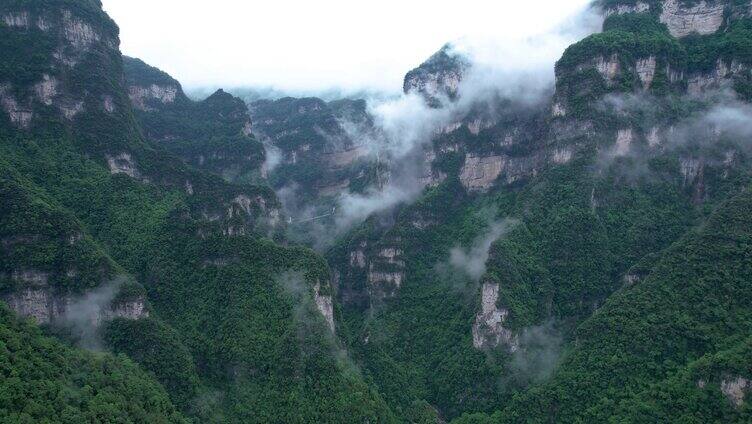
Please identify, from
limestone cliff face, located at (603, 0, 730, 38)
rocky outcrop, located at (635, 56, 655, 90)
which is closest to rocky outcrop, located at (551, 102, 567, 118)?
Answer: rocky outcrop, located at (635, 56, 655, 90)

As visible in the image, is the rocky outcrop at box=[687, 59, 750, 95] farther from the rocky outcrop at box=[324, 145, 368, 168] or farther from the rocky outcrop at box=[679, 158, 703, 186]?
the rocky outcrop at box=[324, 145, 368, 168]

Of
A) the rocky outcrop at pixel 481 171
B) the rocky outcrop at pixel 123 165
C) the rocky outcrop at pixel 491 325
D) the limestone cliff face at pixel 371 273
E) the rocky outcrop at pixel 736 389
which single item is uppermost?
the rocky outcrop at pixel 123 165

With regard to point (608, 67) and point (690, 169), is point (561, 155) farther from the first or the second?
point (690, 169)

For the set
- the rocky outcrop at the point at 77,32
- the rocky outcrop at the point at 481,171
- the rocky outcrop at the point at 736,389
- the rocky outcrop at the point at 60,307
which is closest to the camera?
the rocky outcrop at the point at 736,389

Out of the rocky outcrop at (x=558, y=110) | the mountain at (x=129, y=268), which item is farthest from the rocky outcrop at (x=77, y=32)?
the rocky outcrop at (x=558, y=110)

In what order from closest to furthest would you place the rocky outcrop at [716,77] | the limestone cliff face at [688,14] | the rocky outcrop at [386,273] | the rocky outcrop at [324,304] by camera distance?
the rocky outcrop at [324,304] → the rocky outcrop at [716,77] → the rocky outcrop at [386,273] → the limestone cliff face at [688,14]

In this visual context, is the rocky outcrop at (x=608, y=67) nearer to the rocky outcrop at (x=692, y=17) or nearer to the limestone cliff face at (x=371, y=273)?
the rocky outcrop at (x=692, y=17)
